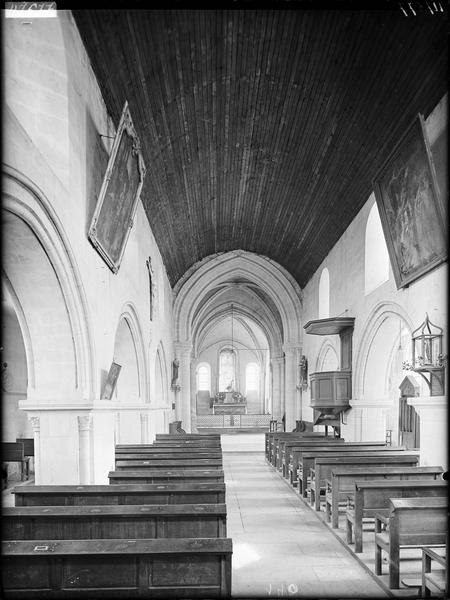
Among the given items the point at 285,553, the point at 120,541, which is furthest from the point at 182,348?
the point at 120,541

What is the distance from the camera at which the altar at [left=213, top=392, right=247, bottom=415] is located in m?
31.8

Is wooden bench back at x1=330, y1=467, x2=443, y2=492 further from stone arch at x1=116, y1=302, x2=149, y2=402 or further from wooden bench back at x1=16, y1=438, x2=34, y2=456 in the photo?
wooden bench back at x1=16, y1=438, x2=34, y2=456

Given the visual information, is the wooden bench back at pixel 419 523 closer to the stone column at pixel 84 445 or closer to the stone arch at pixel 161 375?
the stone column at pixel 84 445

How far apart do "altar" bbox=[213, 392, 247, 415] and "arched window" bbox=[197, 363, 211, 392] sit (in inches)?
105

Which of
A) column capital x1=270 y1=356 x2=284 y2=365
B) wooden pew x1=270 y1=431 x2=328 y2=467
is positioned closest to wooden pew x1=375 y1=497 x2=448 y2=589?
Answer: wooden pew x1=270 y1=431 x2=328 y2=467

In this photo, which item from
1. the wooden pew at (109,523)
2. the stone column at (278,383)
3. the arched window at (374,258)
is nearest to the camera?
the wooden pew at (109,523)

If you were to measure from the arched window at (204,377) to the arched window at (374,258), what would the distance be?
2683 centimetres

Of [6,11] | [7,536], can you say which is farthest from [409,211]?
[7,536]

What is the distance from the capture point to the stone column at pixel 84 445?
690 cm

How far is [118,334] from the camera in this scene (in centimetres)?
1135

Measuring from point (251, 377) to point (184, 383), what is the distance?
18.7 meters

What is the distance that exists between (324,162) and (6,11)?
754 cm

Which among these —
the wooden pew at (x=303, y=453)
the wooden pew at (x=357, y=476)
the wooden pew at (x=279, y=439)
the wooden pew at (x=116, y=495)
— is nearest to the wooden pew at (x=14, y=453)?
the wooden pew at (x=303, y=453)

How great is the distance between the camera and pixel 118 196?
7.98m
